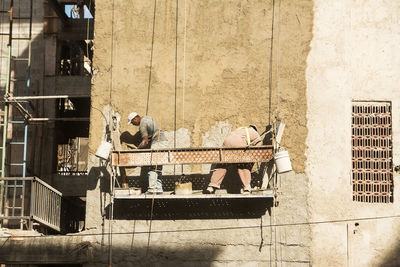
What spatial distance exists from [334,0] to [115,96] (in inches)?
179

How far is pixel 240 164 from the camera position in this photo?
10422 millimetres

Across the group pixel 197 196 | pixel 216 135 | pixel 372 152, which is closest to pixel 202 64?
pixel 216 135

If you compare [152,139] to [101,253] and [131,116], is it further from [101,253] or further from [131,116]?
[101,253]

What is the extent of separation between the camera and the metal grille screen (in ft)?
34.9

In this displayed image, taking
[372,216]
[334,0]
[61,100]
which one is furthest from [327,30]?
[61,100]

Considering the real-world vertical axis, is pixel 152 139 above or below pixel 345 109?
below

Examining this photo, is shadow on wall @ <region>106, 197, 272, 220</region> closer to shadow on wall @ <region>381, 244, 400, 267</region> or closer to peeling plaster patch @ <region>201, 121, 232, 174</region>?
peeling plaster patch @ <region>201, 121, 232, 174</region>

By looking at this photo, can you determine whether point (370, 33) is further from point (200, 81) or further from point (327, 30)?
point (200, 81)

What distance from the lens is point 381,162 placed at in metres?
10.7

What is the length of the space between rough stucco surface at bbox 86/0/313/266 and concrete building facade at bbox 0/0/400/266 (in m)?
0.02

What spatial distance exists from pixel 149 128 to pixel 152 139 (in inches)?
9.1

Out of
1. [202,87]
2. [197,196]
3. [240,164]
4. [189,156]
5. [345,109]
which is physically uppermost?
[202,87]

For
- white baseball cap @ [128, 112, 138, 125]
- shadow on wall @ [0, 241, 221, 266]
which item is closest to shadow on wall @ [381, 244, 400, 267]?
shadow on wall @ [0, 241, 221, 266]

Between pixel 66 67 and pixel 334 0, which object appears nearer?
pixel 334 0
